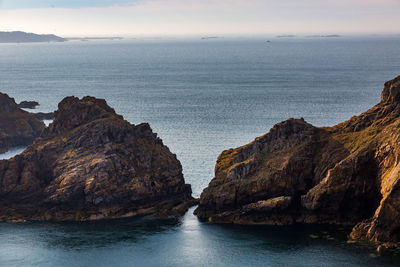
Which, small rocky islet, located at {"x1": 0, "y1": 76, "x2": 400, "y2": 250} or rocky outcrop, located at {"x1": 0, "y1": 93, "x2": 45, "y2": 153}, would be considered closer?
small rocky islet, located at {"x1": 0, "y1": 76, "x2": 400, "y2": 250}

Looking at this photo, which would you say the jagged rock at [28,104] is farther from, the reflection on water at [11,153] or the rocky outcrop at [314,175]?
the rocky outcrop at [314,175]

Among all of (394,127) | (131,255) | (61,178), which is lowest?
(131,255)

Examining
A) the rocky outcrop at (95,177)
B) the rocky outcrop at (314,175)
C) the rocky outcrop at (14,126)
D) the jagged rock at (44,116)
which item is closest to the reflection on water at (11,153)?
the rocky outcrop at (14,126)

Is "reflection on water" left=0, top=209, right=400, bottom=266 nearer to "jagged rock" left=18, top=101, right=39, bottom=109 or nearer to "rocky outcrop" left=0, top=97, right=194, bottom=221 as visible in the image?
"rocky outcrop" left=0, top=97, right=194, bottom=221

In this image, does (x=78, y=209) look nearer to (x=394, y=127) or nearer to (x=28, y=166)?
(x=28, y=166)

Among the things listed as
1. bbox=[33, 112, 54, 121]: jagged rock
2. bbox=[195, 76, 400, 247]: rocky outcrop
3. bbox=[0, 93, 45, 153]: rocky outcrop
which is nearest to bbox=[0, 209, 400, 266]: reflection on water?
bbox=[195, 76, 400, 247]: rocky outcrop

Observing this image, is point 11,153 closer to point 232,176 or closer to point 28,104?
point 232,176

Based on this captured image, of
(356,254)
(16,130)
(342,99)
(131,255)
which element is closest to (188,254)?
(131,255)
